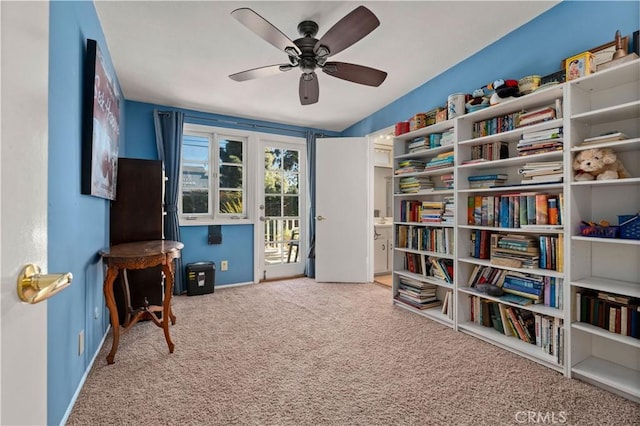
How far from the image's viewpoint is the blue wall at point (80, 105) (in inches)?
54.0

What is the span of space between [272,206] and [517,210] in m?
3.23

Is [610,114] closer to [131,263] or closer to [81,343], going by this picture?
[131,263]

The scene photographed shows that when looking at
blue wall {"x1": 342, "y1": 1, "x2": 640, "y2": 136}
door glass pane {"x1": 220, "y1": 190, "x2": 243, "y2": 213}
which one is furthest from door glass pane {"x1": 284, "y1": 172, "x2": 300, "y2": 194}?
blue wall {"x1": 342, "y1": 1, "x2": 640, "y2": 136}

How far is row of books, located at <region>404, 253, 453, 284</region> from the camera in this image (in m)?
2.78

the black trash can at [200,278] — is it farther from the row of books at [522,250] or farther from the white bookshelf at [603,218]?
the white bookshelf at [603,218]

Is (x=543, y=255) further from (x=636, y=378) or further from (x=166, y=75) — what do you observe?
(x=166, y=75)

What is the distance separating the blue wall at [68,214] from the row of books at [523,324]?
2.78 meters

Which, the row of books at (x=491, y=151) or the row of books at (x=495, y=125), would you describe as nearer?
the row of books at (x=495, y=125)

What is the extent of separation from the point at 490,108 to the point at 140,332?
3374 mm

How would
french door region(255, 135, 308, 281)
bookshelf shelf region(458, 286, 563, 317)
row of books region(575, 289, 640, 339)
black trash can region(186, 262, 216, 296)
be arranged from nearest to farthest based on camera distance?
row of books region(575, 289, 640, 339) < bookshelf shelf region(458, 286, 563, 317) < black trash can region(186, 262, 216, 296) < french door region(255, 135, 308, 281)

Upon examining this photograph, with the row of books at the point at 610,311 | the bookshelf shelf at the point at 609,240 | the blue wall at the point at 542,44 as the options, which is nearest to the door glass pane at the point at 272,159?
the blue wall at the point at 542,44

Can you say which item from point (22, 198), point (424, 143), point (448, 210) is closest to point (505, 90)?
point (424, 143)

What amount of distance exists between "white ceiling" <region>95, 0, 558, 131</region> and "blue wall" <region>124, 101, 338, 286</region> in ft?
0.79

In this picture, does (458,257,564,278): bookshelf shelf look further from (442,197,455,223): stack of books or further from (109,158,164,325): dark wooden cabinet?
(109,158,164,325): dark wooden cabinet
